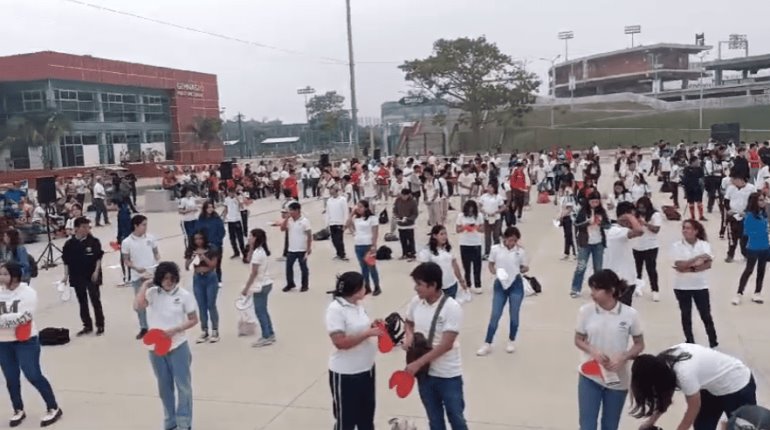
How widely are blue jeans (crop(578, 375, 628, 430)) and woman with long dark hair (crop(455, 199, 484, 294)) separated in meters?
5.18

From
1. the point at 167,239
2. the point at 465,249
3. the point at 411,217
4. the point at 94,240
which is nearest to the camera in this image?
the point at 94,240

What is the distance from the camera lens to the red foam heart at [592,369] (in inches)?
171

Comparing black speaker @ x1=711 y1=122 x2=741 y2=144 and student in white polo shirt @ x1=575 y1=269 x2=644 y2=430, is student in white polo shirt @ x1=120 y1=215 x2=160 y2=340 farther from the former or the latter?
black speaker @ x1=711 y1=122 x2=741 y2=144

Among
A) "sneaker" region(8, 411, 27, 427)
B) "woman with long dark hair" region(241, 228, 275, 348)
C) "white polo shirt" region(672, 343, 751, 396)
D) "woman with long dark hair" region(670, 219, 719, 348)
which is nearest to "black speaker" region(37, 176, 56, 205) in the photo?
"woman with long dark hair" region(241, 228, 275, 348)

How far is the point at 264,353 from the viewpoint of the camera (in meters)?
7.70

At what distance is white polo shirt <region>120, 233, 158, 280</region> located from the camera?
826 centimetres

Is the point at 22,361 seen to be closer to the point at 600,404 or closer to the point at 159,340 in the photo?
the point at 159,340

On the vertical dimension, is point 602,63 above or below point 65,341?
above

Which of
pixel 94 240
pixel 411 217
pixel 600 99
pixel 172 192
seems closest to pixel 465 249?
pixel 411 217

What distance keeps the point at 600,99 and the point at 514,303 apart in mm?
69799

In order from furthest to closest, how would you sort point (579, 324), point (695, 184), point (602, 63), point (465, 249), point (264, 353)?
1. point (602, 63)
2. point (695, 184)
3. point (465, 249)
4. point (264, 353)
5. point (579, 324)

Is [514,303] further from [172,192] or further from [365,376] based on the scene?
[172,192]

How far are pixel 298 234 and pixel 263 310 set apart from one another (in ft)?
7.89

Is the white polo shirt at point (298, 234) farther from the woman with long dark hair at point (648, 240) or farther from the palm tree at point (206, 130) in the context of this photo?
the palm tree at point (206, 130)
